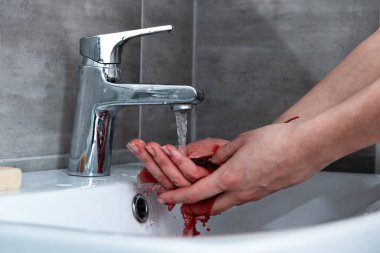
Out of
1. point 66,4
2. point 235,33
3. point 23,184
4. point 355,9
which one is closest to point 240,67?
point 235,33

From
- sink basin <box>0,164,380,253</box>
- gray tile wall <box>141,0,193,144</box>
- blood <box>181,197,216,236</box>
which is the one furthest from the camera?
gray tile wall <box>141,0,193,144</box>

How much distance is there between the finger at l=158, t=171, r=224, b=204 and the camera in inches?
24.4

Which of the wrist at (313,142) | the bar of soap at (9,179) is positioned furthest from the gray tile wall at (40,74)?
the wrist at (313,142)

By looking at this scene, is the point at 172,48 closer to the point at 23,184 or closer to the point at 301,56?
the point at 301,56

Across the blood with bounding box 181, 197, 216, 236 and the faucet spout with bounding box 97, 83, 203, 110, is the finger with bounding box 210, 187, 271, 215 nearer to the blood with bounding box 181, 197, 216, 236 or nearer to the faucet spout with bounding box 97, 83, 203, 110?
the blood with bounding box 181, 197, 216, 236

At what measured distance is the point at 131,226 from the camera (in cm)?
68

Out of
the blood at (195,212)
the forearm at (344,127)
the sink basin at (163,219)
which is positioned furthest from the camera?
the blood at (195,212)

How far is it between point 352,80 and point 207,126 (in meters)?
0.39

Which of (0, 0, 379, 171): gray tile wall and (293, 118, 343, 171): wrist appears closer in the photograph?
(293, 118, 343, 171): wrist

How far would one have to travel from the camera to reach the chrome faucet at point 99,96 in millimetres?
706

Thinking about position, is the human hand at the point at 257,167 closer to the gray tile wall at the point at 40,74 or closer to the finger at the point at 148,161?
the finger at the point at 148,161

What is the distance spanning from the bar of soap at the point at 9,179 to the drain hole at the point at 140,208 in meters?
0.16

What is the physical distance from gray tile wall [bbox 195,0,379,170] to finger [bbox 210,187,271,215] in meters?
0.40

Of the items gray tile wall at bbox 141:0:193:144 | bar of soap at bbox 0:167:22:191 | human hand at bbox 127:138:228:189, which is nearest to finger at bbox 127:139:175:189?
human hand at bbox 127:138:228:189
